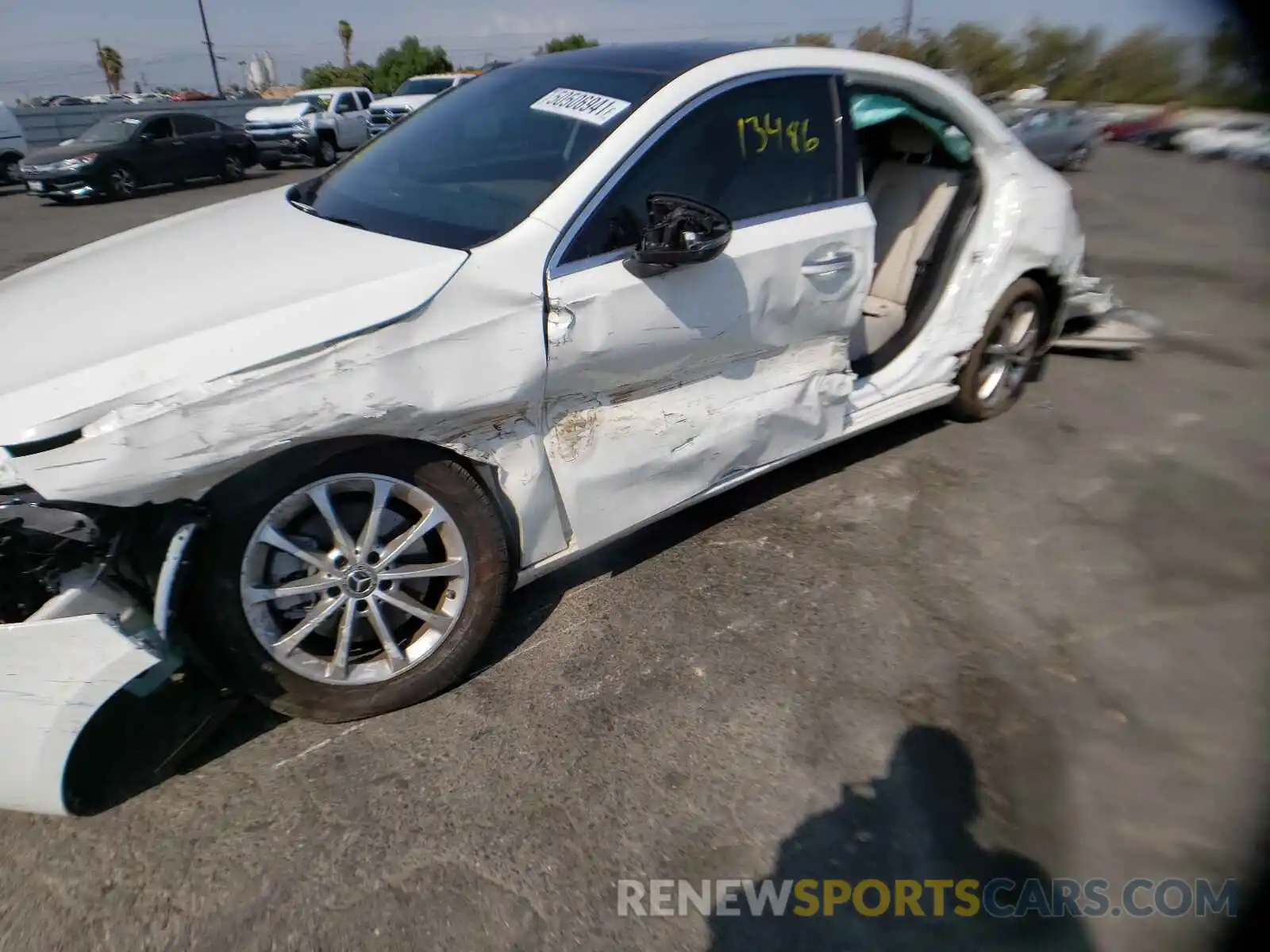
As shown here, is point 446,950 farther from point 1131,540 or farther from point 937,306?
point 937,306

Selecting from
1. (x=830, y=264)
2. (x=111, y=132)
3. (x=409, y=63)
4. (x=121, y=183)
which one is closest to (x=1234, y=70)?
(x=830, y=264)

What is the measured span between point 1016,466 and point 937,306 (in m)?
0.88

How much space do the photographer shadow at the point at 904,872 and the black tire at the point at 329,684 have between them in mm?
1071

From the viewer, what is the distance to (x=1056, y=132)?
16156 mm

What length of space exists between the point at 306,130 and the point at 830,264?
1929cm

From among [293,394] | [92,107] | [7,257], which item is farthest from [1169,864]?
[92,107]

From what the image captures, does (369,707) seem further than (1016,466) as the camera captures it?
No

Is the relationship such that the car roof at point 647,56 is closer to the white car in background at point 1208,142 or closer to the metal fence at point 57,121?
the white car in background at point 1208,142

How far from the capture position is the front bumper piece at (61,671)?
1945 mm

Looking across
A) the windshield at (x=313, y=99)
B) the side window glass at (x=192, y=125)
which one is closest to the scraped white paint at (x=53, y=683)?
the side window glass at (x=192, y=125)

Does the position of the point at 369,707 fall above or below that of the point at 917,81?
below

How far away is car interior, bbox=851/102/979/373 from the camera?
4.01 m

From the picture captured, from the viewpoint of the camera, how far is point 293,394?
82.7 inches

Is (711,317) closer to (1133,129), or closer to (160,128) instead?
(160,128)
